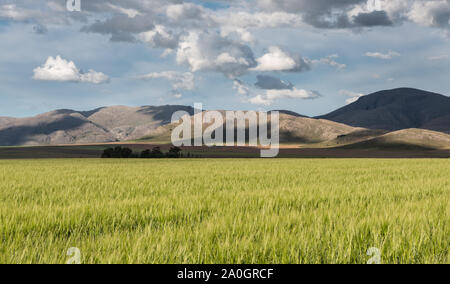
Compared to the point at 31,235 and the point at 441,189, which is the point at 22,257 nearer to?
the point at 31,235

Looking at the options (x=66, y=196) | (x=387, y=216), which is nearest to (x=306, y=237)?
(x=387, y=216)

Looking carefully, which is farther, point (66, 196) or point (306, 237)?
point (66, 196)

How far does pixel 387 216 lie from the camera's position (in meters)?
5.92

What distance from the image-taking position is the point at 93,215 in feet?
20.5

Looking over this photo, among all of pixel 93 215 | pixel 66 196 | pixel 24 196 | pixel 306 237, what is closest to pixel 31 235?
pixel 93 215

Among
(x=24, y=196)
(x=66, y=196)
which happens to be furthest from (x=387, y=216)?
(x=24, y=196)

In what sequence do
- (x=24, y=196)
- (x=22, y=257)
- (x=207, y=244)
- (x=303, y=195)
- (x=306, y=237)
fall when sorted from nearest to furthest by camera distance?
(x=22, y=257) < (x=207, y=244) < (x=306, y=237) < (x=303, y=195) < (x=24, y=196)
